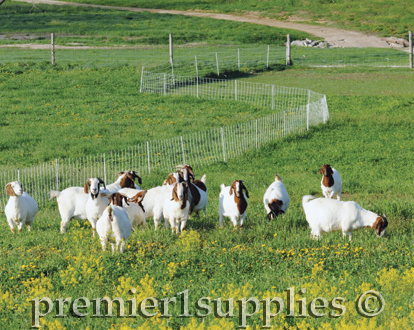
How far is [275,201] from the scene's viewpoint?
12547 millimetres

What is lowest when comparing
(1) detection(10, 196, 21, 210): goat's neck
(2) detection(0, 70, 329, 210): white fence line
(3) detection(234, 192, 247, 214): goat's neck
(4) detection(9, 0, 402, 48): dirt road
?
(2) detection(0, 70, 329, 210): white fence line

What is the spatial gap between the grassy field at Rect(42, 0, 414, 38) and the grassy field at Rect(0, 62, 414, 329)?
4125cm

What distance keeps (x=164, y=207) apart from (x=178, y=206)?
64cm

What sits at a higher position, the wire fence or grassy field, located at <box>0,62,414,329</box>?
the wire fence

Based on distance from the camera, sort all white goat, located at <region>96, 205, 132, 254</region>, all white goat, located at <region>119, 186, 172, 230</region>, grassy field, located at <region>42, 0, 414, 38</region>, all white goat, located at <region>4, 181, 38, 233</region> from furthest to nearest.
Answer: grassy field, located at <region>42, 0, 414, 38</region>, all white goat, located at <region>4, 181, 38, 233</region>, all white goat, located at <region>119, 186, 172, 230</region>, all white goat, located at <region>96, 205, 132, 254</region>

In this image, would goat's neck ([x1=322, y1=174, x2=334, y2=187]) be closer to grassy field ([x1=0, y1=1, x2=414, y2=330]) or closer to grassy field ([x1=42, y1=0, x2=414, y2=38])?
grassy field ([x1=0, y1=1, x2=414, y2=330])

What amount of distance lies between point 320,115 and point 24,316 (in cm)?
1870

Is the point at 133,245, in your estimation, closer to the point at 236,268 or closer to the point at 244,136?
the point at 236,268

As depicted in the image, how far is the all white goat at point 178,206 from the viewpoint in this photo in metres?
11.0

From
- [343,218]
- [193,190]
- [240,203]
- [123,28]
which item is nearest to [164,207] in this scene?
[193,190]

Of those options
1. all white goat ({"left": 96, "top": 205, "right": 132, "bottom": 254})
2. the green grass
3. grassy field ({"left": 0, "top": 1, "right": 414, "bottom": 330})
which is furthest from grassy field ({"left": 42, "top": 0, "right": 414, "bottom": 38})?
all white goat ({"left": 96, "top": 205, "right": 132, "bottom": 254})

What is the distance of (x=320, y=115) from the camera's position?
23938 millimetres

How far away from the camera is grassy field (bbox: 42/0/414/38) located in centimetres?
5988

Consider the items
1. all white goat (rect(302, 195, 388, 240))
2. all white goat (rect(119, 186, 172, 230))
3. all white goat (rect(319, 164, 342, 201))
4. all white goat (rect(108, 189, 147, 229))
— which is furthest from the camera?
all white goat (rect(319, 164, 342, 201))
